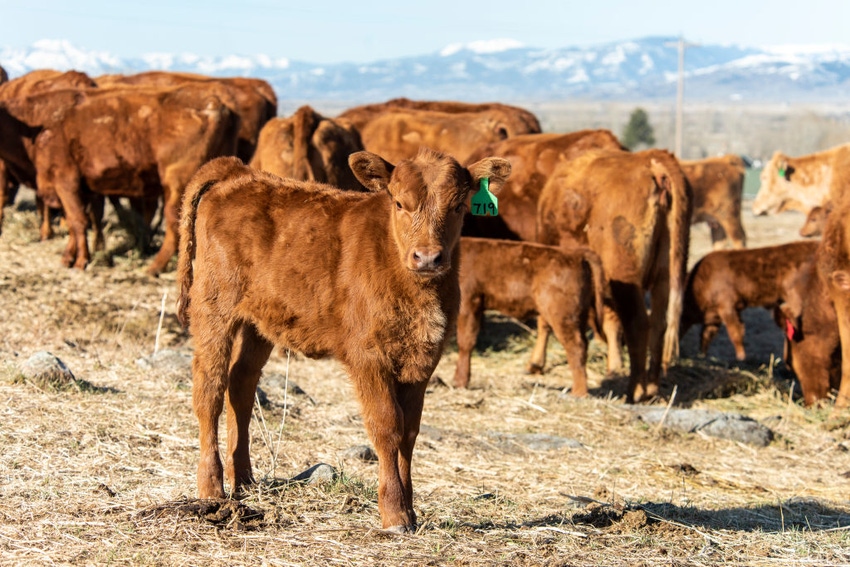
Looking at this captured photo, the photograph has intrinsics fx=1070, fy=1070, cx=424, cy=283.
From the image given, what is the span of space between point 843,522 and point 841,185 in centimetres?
982

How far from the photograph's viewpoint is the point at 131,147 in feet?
41.4

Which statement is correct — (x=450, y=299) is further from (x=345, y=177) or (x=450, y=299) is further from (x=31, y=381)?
(x=345, y=177)

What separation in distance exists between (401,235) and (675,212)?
526 centimetres

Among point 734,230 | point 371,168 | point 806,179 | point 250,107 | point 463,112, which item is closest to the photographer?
point 371,168

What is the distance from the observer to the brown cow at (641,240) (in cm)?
963

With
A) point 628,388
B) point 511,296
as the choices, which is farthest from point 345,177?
point 628,388

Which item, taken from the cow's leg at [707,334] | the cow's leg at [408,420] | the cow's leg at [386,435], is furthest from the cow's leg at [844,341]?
the cow's leg at [386,435]

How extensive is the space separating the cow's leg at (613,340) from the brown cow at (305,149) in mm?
3226

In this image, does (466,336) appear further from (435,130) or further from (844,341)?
(435,130)

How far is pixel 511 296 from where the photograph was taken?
9.53 meters

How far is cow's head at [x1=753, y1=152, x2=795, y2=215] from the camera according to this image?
1587 centimetres

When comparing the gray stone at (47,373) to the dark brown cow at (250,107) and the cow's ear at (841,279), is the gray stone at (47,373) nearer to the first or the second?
the cow's ear at (841,279)

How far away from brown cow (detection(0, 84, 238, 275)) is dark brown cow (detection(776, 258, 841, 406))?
6.72 m

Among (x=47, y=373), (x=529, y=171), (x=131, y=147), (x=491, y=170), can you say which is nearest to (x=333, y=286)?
(x=491, y=170)
